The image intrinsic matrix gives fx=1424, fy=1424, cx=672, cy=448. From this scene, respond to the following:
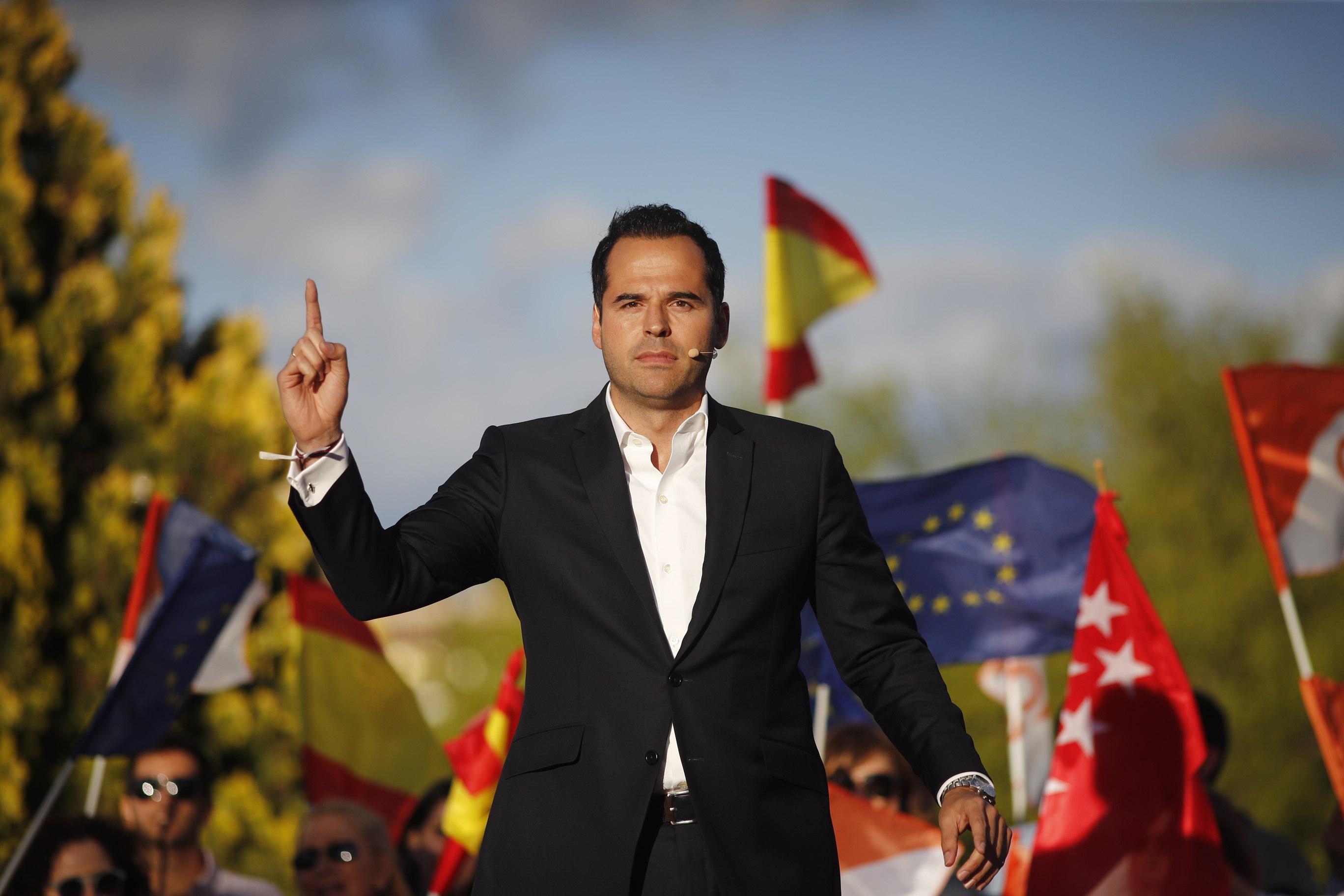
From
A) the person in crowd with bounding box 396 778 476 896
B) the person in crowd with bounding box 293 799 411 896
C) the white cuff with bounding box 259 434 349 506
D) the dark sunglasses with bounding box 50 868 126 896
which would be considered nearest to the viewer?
the white cuff with bounding box 259 434 349 506

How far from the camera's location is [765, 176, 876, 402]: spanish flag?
25.7 feet

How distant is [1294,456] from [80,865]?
5664mm

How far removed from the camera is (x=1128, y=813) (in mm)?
5359

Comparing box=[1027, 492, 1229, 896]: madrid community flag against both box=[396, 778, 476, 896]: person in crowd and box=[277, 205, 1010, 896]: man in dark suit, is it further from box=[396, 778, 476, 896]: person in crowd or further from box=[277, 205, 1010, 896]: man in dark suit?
box=[396, 778, 476, 896]: person in crowd

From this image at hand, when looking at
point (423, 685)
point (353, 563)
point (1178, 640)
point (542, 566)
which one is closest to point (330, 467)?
point (353, 563)

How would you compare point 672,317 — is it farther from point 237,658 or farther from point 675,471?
point 237,658

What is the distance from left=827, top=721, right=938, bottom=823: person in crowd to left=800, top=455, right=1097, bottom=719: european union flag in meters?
0.44

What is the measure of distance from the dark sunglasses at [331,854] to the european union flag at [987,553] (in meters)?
2.32

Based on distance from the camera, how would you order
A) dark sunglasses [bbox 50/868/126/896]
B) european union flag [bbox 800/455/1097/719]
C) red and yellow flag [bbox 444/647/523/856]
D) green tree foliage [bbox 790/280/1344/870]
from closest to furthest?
dark sunglasses [bbox 50/868/126/896], red and yellow flag [bbox 444/647/523/856], european union flag [bbox 800/455/1097/719], green tree foliage [bbox 790/280/1344/870]

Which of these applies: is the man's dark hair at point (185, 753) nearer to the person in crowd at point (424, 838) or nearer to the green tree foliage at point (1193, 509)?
the person in crowd at point (424, 838)

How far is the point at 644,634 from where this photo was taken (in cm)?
265

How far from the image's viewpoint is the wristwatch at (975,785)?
8.52ft

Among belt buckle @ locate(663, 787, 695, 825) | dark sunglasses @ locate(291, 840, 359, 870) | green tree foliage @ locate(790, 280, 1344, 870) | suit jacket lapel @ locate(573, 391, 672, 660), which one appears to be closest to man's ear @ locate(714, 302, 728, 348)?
suit jacket lapel @ locate(573, 391, 672, 660)

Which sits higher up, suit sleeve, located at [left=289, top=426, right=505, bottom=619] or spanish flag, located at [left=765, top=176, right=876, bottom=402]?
spanish flag, located at [left=765, top=176, right=876, bottom=402]
